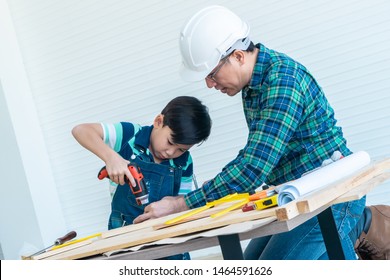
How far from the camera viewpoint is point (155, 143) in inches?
127

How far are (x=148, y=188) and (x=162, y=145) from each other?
A: 0.87ft

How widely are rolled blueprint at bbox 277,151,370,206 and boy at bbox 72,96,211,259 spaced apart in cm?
93

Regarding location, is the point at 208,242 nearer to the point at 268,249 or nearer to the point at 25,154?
the point at 268,249

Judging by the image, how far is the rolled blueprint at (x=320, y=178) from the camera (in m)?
1.95

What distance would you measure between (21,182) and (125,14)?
1796 mm

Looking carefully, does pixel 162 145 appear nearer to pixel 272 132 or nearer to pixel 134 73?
pixel 272 132

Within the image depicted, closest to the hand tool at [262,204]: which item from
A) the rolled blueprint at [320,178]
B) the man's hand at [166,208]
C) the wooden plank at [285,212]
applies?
the rolled blueprint at [320,178]

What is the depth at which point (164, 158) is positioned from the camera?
129 inches

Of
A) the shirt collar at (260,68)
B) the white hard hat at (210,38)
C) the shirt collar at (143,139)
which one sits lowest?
the shirt collar at (143,139)

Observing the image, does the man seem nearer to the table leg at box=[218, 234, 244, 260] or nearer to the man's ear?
the man's ear

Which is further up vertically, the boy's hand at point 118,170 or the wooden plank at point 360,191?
the boy's hand at point 118,170

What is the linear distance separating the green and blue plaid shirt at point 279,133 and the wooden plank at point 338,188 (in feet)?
0.68

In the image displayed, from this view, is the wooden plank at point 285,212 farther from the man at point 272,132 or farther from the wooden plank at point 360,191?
the man at point 272,132
